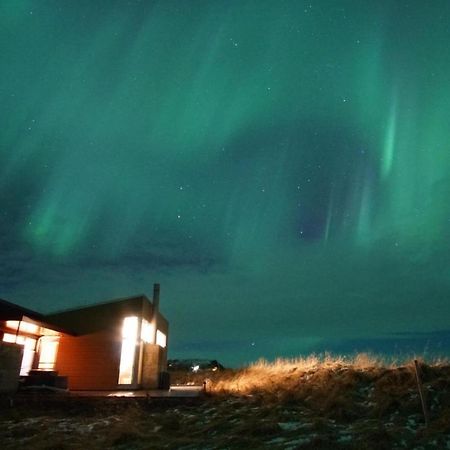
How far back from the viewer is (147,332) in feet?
73.8

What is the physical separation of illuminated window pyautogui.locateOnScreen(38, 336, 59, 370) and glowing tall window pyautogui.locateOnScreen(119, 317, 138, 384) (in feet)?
11.5

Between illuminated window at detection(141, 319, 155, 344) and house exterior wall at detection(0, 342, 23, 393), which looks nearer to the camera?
house exterior wall at detection(0, 342, 23, 393)

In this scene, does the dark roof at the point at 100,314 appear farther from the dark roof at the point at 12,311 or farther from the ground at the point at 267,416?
the ground at the point at 267,416

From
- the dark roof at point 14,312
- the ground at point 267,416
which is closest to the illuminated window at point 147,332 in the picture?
the dark roof at point 14,312

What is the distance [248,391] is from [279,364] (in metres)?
6.63

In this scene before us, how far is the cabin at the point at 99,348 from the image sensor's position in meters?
19.7

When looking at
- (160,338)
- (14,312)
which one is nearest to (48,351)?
(14,312)

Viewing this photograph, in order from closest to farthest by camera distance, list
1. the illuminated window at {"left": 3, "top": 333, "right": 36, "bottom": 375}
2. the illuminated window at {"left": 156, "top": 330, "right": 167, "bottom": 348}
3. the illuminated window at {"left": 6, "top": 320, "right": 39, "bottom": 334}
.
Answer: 1. the illuminated window at {"left": 6, "top": 320, "right": 39, "bottom": 334}
2. the illuminated window at {"left": 3, "top": 333, "right": 36, "bottom": 375}
3. the illuminated window at {"left": 156, "top": 330, "right": 167, "bottom": 348}

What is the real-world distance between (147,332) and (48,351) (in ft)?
16.7

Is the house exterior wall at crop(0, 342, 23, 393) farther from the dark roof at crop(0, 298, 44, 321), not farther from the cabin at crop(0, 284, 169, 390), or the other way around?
the cabin at crop(0, 284, 169, 390)

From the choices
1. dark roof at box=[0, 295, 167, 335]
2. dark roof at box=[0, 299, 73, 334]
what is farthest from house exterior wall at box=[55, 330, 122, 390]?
dark roof at box=[0, 299, 73, 334]

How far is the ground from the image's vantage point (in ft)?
28.6

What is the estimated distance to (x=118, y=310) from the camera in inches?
826

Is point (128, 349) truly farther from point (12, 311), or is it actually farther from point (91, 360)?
point (12, 311)
